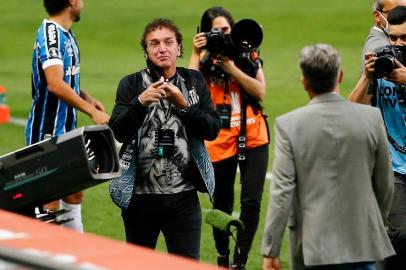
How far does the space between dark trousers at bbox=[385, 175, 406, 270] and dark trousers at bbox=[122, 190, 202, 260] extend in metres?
1.20

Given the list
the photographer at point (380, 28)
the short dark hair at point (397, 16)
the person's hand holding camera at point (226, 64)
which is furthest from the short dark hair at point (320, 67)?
the person's hand holding camera at point (226, 64)

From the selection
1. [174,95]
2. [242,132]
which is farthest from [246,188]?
[174,95]

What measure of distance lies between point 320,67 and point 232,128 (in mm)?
3738

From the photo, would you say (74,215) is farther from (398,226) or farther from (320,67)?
(320,67)

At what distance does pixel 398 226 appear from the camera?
27.6 ft

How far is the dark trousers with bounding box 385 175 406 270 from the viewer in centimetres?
841

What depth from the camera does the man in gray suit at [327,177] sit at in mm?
6652

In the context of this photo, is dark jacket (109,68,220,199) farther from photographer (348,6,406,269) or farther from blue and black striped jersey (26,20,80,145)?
blue and black striped jersey (26,20,80,145)

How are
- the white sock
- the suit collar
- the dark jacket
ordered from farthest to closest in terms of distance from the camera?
the white sock → the dark jacket → the suit collar

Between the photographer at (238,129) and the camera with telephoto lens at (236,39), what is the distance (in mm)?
44

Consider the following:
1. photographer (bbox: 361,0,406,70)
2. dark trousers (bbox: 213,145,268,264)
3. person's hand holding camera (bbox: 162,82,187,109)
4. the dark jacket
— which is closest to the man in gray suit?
person's hand holding camera (bbox: 162,82,187,109)

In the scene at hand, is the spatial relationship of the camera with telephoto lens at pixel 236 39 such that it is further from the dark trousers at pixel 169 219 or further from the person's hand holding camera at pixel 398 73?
the dark trousers at pixel 169 219

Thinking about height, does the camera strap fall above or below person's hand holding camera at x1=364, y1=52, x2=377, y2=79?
below

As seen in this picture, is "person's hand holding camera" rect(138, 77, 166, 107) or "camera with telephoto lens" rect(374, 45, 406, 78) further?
"camera with telephoto lens" rect(374, 45, 406, 78)
